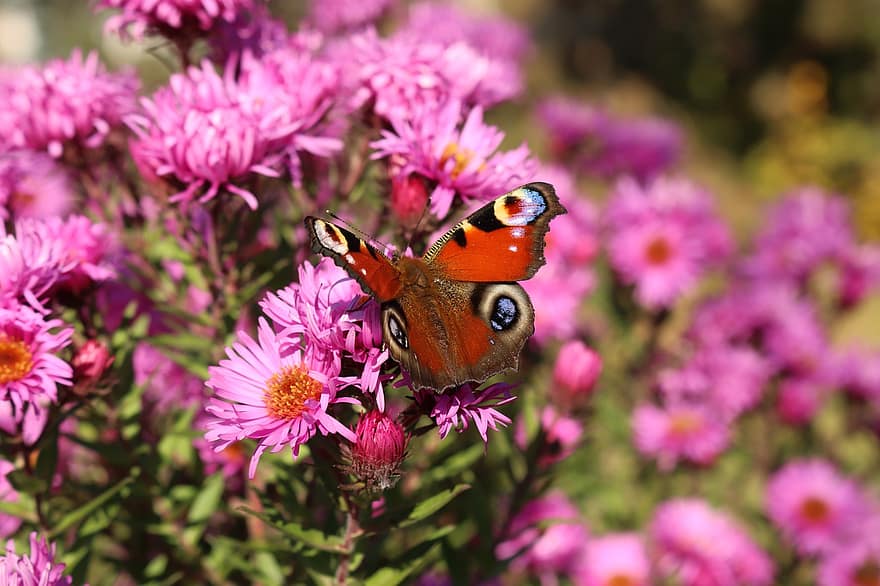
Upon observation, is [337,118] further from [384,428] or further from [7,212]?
[384,428]

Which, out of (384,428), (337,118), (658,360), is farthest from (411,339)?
(658,360)

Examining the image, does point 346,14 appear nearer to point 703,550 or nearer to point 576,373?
point 576,373

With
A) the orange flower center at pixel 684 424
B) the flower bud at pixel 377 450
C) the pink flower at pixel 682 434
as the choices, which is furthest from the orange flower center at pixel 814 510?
the flower bud at pixel 377 450

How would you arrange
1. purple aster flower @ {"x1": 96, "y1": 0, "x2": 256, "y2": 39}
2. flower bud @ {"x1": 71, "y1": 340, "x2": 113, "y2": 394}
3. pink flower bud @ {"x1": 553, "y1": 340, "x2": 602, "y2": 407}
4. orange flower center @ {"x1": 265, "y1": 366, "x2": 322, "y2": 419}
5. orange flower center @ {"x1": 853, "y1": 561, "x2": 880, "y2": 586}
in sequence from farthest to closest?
1. orange flower center @ {"x1": 853, "y1": 561, "x2": 880, "y2": 586}
2. pink flower bud @ {"x1": 553, "y1": 340, "x2": 602, "y2": 407}
3. purple aster flower @ {"x1": 96, "y1": 0, "x2": 256, "y2": 39}
4. flower bud @ {"x1": 71, "y1": 340, "x2": 113, "y2": 394}
5. orange flower center @ {"x1": 265, "y1": 366, "x2": 322, "y2": 419}

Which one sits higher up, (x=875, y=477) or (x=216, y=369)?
(x=216, y=369)

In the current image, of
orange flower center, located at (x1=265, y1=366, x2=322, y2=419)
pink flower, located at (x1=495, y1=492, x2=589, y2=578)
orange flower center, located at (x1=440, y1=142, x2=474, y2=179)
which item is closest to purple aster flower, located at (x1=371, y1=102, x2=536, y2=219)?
orange flower center, located at (x1=440, y1=142, x2=474, y2=179)

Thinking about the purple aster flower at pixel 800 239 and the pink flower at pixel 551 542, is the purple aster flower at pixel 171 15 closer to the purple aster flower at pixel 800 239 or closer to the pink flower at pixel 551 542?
the pink flower at pixel 551 542

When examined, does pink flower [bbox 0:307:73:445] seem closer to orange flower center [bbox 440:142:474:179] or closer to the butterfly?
the butterfly
